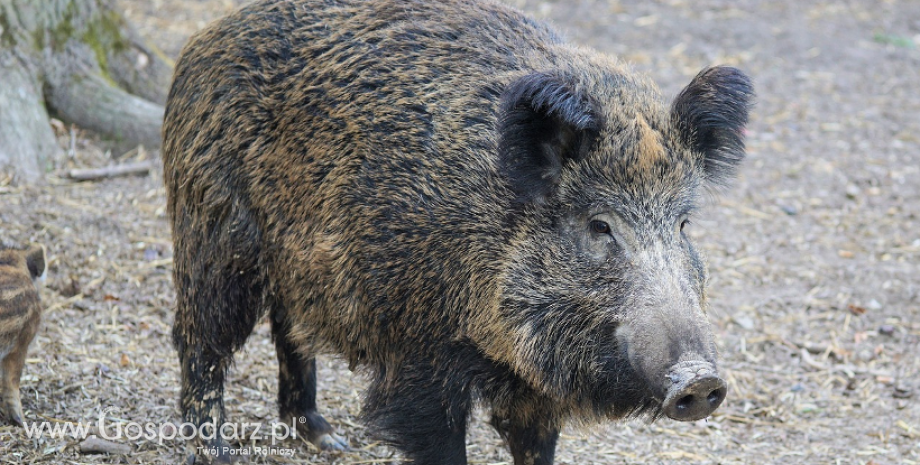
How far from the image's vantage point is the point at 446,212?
12.3ft

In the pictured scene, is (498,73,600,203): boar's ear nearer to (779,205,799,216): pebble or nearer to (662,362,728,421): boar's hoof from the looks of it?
(662,362,728,421): boar's hoof

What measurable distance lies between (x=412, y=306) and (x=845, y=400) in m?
3.37

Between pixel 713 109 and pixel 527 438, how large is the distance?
1628 millimetres

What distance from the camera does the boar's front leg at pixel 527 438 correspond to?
4.11 metres

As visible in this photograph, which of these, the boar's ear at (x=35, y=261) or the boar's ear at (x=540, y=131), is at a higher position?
the boar's ear at (x=540, y=131)

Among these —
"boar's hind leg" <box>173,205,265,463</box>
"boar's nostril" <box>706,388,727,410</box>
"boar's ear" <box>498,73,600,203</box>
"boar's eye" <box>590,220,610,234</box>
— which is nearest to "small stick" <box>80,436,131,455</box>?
"boar's hind leg" <box>173,205,265,463</box>

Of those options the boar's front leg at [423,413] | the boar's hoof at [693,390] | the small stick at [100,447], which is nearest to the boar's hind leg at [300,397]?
the small stick at [100,447]

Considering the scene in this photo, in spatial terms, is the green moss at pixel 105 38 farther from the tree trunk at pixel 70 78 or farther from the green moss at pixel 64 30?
the green moss at pixel 64 30

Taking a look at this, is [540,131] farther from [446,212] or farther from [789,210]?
[789,210]

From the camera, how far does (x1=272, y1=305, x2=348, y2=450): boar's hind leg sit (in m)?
Result: 4.92

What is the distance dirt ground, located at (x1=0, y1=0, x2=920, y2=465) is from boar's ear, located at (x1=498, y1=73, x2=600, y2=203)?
1331 millimetres

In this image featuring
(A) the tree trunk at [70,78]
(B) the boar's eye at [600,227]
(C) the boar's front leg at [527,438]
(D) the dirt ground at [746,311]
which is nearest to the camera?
(B) the boar's eye at [600,227]

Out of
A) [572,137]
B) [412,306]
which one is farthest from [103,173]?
[572,137]

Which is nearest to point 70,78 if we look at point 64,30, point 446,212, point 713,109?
point 64,30
